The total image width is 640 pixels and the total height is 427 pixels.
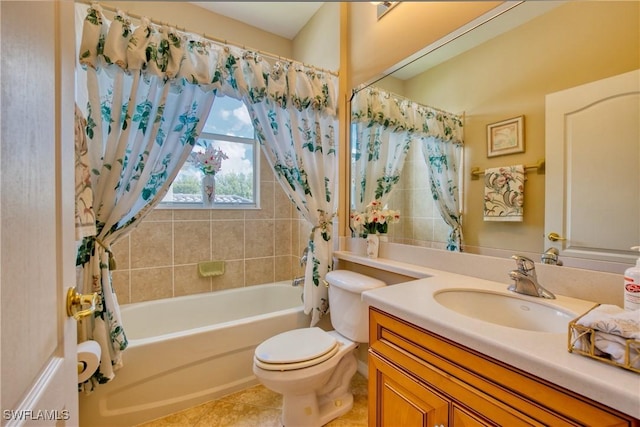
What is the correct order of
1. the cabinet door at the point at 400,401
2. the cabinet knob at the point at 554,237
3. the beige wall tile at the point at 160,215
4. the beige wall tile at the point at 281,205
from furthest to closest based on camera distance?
the beige wall tile at the point at 281,205, the beige wall tile at the point at 160,215, the cabinet knob at the point at 554,237, the cabinet door at the point at 400,401

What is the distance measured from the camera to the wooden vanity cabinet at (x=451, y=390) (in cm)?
54

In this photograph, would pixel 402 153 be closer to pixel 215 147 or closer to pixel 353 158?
pixel 353 158

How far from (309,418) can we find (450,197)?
4.54 feet

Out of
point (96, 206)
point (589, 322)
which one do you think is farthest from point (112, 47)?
point (589, 322)

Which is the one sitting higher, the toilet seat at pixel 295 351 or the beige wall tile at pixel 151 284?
the beige wall tile at pixel 151 284

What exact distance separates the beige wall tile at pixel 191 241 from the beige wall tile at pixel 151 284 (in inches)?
5.2

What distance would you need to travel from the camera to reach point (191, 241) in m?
2.31

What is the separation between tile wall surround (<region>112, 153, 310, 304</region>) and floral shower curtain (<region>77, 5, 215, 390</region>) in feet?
2.55

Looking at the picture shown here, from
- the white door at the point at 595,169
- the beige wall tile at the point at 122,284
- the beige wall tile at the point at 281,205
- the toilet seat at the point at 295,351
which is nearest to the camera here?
the white door at the point at 595,169

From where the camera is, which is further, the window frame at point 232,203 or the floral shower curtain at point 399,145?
the window frame at point 232,203

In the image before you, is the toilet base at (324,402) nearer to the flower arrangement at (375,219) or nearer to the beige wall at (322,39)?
the flower arrangement at (375,219)

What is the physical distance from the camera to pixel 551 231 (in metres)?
1.04

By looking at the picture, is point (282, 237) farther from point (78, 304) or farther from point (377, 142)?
point (78, 304)

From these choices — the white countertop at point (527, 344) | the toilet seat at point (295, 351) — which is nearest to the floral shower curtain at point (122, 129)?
the toilet seat at point (295, 351)
